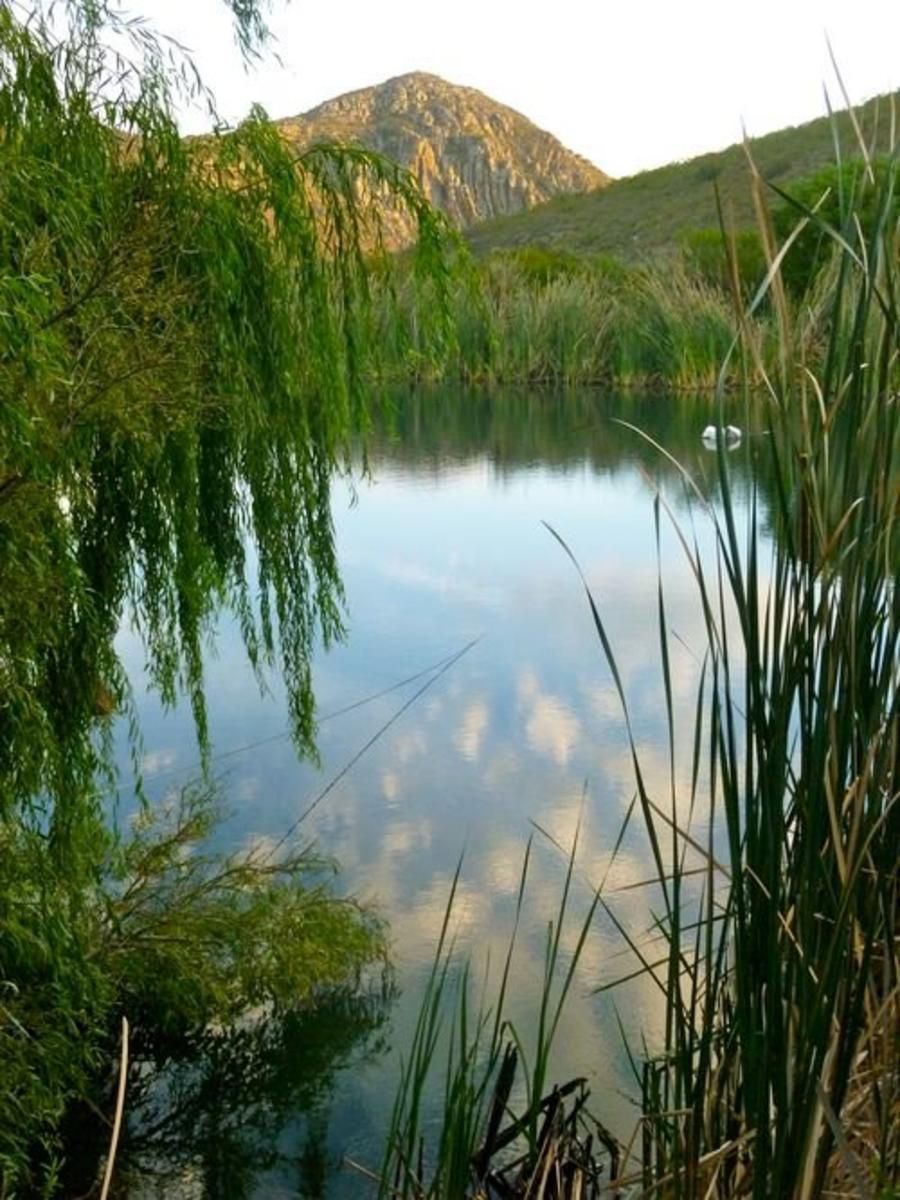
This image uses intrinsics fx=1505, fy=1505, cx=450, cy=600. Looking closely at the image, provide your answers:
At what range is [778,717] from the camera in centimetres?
116

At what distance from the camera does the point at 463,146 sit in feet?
238

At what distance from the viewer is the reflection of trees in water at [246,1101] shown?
7.82ft

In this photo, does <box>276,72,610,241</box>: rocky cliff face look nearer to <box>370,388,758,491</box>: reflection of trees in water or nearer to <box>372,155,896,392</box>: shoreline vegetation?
<box>372,155,896,392</box>: shoreline vegetation

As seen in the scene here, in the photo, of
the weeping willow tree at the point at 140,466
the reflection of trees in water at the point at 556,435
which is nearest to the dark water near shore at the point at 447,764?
the weeping willow tree at the point at 140,466

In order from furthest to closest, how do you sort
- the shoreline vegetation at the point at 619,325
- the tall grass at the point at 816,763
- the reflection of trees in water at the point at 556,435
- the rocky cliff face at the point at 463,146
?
the rocky cliff face at the point at 463,146
the shoreline vegetation at the point at 619,325
the reflection of trees in water at the point at 556,435
the tall grass at the point at 816,763

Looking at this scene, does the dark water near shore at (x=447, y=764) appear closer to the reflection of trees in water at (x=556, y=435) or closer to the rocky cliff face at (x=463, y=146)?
the reflection of trees in water at (x=556, y=435)

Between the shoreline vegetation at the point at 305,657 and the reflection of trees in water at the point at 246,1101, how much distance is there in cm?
1

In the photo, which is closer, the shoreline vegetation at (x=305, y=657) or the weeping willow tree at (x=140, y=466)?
the shoreline vegetation at (x=305, y=657)

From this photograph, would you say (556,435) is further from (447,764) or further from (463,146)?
(463,146)

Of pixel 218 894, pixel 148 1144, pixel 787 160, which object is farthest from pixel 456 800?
pixel 787 160

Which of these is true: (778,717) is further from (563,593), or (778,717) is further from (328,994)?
(563,593)

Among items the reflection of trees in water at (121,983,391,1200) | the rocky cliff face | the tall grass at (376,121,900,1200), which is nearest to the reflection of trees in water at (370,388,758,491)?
the reflection of trees in water at (121,983,391,1200)

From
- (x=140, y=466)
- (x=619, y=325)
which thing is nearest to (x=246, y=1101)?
(x=140, y=466)

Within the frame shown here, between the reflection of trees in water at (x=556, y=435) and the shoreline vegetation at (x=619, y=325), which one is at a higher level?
the shoreline vegetation at (x=619, y=325)
